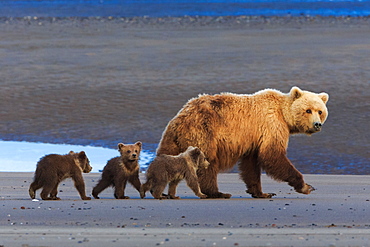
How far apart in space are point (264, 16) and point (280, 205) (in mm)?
22569

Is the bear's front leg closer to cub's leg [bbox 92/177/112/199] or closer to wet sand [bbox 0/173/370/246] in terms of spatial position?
wet sand [bbox 0/173/370/246]

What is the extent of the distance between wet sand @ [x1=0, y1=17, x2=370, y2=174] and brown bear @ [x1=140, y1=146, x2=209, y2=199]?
133 inches

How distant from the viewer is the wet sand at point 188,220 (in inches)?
199

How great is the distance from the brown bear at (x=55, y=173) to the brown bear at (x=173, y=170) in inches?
24.3

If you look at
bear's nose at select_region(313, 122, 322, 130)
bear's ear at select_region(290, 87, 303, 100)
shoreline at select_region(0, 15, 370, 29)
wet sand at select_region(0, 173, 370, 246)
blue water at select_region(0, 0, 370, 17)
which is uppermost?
blue water at select_region(0, 0, 370, 17)

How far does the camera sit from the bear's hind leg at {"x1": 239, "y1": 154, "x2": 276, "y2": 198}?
7828 millimetres

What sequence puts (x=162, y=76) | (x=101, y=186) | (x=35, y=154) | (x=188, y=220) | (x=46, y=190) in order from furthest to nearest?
(x=162, y=76) → (x=35, y=154) → (x=101, y=186) → (x=46, y=190) → (x=188, y=220)

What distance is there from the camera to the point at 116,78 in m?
15.8

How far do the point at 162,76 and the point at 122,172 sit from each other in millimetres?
8585

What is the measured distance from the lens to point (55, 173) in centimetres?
706

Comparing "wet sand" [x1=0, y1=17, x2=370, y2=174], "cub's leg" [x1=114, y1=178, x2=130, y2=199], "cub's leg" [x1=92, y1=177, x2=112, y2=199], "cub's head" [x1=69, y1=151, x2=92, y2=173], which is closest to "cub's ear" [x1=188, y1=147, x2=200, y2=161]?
"cub's leg" [x1=114, y1=178, x2=130, y2=199]

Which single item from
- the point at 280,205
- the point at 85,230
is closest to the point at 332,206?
the point at 280,205

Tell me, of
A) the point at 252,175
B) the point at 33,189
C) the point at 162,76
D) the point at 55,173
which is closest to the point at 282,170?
the point at 252,175

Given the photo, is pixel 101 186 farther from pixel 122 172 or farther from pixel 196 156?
pixel 196 156
